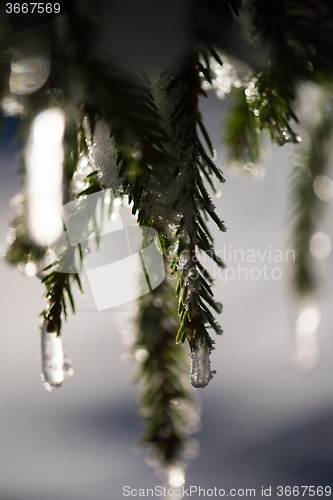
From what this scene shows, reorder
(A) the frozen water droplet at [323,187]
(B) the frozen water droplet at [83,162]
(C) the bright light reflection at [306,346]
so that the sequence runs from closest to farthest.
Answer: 1. (B) the frozen water droplet at [83,162]
2. (A) the frozen water droplet at [323,187]
3. (C) the bright light reflection at [306,346]

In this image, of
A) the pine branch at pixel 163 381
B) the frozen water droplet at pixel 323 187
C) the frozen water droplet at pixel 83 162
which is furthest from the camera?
the frozen water droplet at pixel 323 187

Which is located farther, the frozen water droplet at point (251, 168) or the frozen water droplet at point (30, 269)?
the frozen water droplet at point (251, 168)

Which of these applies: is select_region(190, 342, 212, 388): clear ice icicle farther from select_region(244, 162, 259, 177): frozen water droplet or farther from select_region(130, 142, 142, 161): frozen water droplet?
select_region(244, 162, 259, 177): frozen water droplet

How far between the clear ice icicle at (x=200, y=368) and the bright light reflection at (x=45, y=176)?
0.73ft

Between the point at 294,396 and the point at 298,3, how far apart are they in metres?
6.01

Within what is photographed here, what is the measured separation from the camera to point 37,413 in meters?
5.60

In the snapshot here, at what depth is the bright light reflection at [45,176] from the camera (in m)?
0.36

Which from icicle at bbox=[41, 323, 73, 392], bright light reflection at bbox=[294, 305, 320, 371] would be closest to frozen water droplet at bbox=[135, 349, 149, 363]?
icicle at bbox=[41, 323, 73, 392]

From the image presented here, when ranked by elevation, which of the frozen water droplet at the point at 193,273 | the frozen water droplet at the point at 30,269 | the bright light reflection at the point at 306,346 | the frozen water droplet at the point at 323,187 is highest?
the frozen water droplet at the point at 323,187

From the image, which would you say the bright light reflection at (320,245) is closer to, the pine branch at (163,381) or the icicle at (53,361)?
the pine branch at (163,381)

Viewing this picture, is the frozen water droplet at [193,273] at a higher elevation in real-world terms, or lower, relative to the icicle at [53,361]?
higher

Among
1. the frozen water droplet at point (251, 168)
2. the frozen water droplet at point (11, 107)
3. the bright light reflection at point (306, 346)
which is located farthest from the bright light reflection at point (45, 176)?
the bright light reflection at point (306, 346)

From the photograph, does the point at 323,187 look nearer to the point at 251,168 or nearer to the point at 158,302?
the point at 251,168

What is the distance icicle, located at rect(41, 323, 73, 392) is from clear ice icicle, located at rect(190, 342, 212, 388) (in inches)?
10.5
